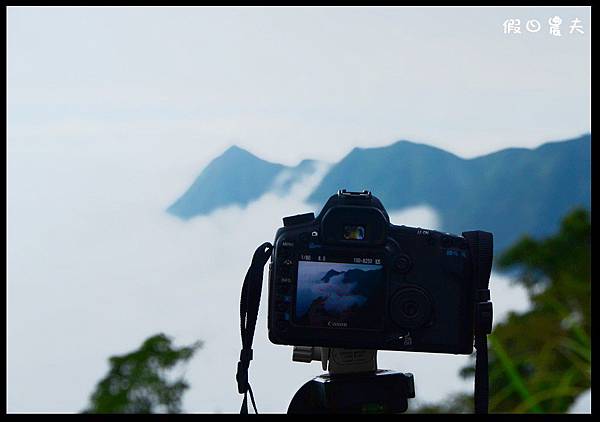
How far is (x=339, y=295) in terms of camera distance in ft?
3.27

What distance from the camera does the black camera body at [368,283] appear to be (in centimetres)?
100

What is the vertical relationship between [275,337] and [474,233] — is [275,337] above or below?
below

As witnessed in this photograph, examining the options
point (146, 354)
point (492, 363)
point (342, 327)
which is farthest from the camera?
point (492, 363)

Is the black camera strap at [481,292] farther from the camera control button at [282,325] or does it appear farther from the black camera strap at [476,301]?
the camera control button at [282,325]

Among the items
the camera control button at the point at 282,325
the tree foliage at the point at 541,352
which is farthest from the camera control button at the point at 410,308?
the tree foliage at the point at 541,352

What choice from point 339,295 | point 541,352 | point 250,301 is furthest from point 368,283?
point 541,352

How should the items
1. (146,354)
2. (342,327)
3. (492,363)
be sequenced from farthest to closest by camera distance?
(492,363) < (146,354) < (342,327)

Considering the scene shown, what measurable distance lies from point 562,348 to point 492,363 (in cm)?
28

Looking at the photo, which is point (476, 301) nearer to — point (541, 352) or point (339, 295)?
point (339, 295)

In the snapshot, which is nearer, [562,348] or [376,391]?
[376,391]

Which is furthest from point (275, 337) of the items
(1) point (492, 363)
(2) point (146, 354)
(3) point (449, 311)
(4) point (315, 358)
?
(1) point (492, 363)
